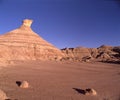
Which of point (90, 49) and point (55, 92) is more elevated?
point (90, 49)

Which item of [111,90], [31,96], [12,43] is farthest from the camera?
[12,43]

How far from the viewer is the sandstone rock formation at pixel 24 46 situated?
43528 millimetres

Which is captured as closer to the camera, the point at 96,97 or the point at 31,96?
the point at 31,96

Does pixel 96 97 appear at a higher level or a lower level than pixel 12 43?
lower

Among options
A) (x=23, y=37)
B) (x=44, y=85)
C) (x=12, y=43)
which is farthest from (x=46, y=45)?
(x=44, y=85)

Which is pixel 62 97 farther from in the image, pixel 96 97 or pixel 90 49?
pixel 90 49

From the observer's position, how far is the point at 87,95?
980cm

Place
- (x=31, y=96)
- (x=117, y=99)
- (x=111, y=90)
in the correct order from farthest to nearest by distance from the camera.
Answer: (x=111, y=90) < (x=117, y=99) < (x=31, y=96)

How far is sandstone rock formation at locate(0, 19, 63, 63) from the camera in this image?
43528mm

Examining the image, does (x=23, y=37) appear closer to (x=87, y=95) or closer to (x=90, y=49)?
(x=87, y=95)

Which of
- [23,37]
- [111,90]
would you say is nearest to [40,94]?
[111,90]

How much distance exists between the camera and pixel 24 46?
47.0 metres

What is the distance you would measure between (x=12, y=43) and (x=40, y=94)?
3764 cm

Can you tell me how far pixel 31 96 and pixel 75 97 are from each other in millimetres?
1598
